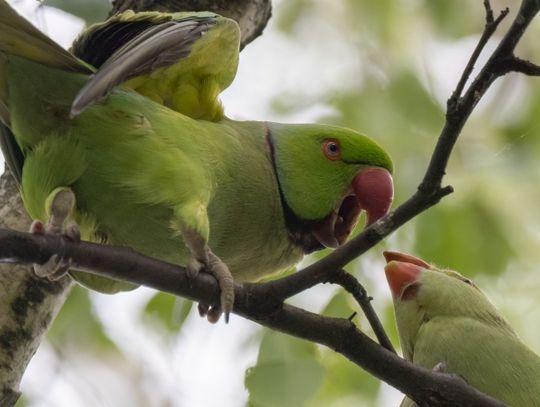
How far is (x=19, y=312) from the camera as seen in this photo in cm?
284

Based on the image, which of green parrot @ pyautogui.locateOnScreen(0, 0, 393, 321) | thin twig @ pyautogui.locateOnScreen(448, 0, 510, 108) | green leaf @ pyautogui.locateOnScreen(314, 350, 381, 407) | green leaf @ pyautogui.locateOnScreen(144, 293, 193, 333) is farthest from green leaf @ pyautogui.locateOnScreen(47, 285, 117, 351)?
thin twig @ pyautogui.locateOnScreen(448, 0, 510, 108)

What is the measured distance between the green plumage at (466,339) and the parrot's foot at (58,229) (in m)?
1.19

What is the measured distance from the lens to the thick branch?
2189 millimetres

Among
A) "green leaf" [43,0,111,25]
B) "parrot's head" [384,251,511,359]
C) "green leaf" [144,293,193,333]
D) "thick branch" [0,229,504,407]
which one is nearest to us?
"thick branch" [0,229,504,407]

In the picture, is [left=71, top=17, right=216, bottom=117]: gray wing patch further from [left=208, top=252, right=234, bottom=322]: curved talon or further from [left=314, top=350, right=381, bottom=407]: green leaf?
[left=314, top=350, right=381, bottom=407]: green leaf

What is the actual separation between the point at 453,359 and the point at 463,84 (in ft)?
3.57

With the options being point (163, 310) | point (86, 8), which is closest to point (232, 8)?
point (86, 8)

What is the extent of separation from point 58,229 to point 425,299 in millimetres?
1300

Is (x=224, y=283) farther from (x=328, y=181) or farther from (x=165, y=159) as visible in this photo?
(x=328, y=181)

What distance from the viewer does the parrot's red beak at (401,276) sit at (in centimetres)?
300

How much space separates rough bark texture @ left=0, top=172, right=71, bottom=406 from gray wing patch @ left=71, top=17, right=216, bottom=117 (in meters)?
0.79

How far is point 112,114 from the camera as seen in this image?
8.45 feet

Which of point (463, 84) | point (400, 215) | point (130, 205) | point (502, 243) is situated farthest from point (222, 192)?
point (502, 243)

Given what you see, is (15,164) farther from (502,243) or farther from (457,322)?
(502,243)
